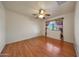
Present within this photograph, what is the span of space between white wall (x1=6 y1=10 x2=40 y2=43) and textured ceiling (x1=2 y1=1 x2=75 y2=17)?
110 mm

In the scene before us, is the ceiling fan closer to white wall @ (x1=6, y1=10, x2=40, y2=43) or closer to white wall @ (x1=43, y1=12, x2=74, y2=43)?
white wall @ (x1=6, y1=10, x2=40, y2=43)

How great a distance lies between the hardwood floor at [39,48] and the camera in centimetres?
171

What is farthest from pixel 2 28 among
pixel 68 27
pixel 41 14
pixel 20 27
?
pixel 68 27

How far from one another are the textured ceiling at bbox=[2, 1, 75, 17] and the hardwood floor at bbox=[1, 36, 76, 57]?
1.87ft

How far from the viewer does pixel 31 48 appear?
182 centimetres

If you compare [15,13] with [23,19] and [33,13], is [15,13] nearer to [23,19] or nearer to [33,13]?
[23,19]

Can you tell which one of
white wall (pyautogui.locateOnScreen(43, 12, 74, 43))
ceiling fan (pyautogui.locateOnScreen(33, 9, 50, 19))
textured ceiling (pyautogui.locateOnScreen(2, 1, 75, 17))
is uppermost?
textured ceiling (pyautogui.locateOnScreen(2, 1, 75, 17))

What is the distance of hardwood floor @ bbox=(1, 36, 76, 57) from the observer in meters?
1.71

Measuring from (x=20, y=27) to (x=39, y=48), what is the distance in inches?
22.3

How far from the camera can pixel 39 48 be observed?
1.82m

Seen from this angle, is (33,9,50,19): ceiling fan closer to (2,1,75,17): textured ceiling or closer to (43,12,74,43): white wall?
(2,1,75,17): textured ceiling

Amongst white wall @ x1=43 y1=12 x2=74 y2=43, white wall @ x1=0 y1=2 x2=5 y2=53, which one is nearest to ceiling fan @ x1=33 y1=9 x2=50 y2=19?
white wall @ x1=43 y1=12 x2=74 y2=43

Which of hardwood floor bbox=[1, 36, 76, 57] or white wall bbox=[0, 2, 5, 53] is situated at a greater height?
white wall bbox=[0, 2, 5, 53]

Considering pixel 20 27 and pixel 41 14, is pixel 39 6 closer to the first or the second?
pixel 41 14
